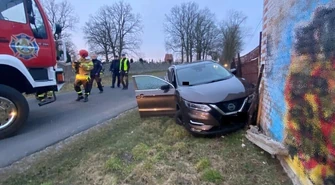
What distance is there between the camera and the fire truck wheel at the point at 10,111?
4559 mm

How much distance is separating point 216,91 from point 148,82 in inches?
73.5

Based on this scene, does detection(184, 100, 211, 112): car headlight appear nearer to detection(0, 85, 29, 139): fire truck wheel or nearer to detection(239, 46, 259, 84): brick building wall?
detection(239, 46, 259, 84): brick building wall

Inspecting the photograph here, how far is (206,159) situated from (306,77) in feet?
5.66

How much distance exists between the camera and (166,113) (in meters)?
5.36

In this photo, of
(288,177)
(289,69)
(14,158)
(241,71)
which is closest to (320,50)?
(289,69)

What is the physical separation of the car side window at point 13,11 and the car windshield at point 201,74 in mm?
3522

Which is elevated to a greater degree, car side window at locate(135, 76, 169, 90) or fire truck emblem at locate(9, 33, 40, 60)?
fire truck emblem at locate(9, 33, 40, 60)

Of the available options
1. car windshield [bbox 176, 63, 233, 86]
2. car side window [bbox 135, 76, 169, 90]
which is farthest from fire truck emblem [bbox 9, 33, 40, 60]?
car windshield [bbox 176, 63, 233, 86]

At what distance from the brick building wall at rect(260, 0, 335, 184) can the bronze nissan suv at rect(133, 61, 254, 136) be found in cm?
80

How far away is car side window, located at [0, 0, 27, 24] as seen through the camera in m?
4.54

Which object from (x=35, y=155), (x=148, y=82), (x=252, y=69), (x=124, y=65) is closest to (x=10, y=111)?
(x=35, y=155)

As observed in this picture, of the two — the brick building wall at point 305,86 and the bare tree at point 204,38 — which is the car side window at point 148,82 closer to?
the brick building wall at point 305,86

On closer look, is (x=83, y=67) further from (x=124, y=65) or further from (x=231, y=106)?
(x=231, y=106)

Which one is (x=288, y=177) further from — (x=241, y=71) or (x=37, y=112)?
(x=37, y=112)
